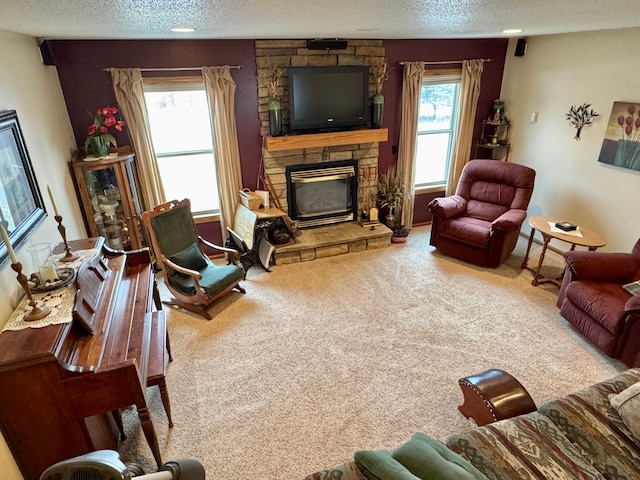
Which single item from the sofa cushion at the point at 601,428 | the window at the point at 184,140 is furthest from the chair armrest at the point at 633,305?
the window at the point at 184,140

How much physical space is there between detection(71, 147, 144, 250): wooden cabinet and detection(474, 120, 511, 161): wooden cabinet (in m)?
4.37

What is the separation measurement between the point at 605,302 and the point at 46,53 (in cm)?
495

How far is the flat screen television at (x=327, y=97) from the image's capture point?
4246mm

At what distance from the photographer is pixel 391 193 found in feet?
16.3

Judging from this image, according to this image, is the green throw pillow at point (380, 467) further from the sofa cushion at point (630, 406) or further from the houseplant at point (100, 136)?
the houseplant at point (100, 136)

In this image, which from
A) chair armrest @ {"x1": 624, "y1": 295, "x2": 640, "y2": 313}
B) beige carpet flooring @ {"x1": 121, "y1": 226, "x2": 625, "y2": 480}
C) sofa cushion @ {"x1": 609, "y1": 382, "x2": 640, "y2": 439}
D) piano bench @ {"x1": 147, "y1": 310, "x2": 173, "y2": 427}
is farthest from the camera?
chair armrest @ {"x1": 624, "y1": 295, "x2": 640, "y2": 313}

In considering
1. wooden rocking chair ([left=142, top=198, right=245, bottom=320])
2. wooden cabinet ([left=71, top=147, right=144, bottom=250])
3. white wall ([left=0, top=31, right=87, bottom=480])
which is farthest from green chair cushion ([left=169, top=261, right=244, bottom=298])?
white wall ([left=0, top=31, right=87, bottom=480])

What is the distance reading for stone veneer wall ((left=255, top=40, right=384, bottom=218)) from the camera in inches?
164

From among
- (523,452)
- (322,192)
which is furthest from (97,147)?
(523,452)

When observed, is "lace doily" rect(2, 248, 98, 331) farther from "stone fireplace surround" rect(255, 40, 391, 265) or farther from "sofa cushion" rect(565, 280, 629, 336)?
"sofa cushion" rect(565, 280, 629, 336)

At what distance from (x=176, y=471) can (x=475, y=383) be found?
5.94 ft

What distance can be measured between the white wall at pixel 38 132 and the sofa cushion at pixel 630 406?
2917 millimetres

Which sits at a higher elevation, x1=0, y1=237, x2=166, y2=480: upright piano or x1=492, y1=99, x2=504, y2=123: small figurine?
x1=492, y1=99, x2=504, y2=123: small figurine

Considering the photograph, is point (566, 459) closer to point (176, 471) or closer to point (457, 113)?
point (176, 471)
